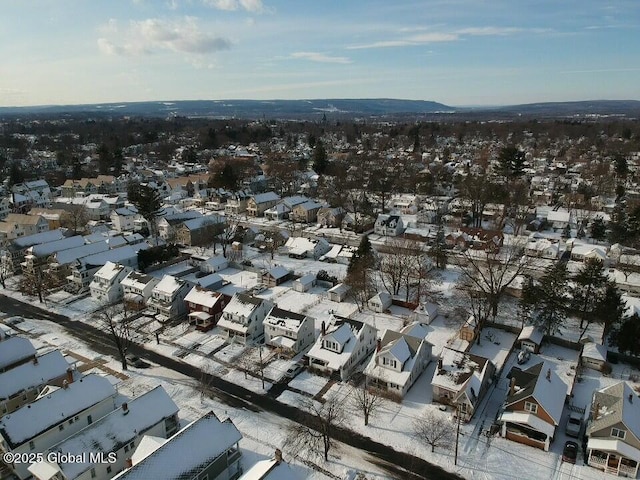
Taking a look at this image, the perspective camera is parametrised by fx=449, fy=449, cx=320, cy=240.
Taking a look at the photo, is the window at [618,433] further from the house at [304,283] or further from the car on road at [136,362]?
the car on road at [136,362]

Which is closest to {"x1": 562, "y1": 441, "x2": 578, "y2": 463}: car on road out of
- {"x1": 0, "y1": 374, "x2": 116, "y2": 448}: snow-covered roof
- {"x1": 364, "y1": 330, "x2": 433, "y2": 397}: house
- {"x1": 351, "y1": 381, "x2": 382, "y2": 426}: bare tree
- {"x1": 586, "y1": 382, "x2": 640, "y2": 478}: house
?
{"x1": 586, "y1": 382, "x2": 640, "y2": 478}: house

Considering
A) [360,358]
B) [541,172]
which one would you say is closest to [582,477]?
[360,358]

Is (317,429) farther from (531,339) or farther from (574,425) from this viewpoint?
(531,339)

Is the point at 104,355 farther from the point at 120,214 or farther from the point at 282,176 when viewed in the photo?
the point at 282,176

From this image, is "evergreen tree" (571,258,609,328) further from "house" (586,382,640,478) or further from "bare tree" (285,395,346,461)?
"bare tree" (285,395,346,461)

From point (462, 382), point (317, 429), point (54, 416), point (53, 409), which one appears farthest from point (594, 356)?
point (53, 409)
